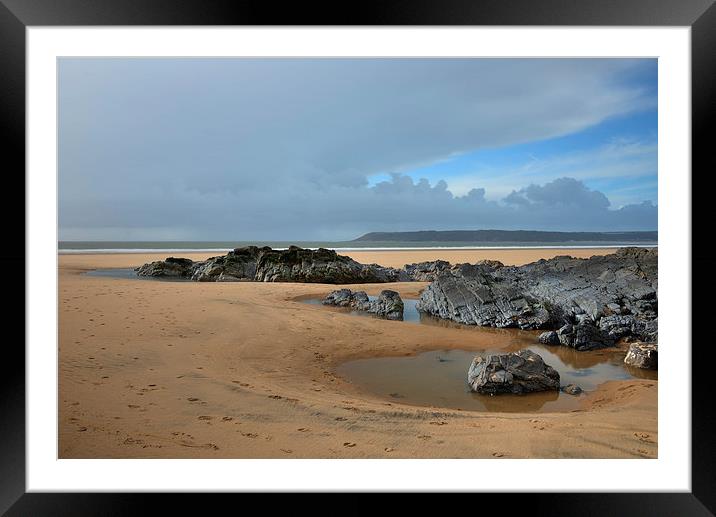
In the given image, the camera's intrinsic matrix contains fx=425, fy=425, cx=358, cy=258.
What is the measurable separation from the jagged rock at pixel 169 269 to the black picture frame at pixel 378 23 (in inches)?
567

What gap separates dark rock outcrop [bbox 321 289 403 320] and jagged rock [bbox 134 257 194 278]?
8.55 m

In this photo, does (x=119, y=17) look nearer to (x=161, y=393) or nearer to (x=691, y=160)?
(x=161, y=393)

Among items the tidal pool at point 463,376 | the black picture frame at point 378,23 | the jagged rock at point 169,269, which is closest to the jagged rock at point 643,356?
the tidal pool at point 463,376

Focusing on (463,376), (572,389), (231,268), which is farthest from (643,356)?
(231,268)

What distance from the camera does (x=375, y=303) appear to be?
9336 millimetres

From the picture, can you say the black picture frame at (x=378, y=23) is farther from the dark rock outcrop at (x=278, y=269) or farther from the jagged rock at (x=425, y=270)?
the jagged rock at (x=425, y=270)

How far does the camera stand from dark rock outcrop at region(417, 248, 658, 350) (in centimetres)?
712

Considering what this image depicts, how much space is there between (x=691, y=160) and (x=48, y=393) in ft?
14.2

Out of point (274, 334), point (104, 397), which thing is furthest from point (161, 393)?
point (274, 334)

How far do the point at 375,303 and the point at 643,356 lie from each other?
503 cm

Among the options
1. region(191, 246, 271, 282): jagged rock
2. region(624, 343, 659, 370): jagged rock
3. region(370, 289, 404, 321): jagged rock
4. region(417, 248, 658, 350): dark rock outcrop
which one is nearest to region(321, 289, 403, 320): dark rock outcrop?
region(370, 289, 404, 321): jagged rock

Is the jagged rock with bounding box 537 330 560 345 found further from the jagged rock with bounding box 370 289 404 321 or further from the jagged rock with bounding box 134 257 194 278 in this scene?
the jagged rock with bounding box 134 257 194 278

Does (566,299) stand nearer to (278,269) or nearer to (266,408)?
(266,408)

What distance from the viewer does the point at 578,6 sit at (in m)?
2.50
